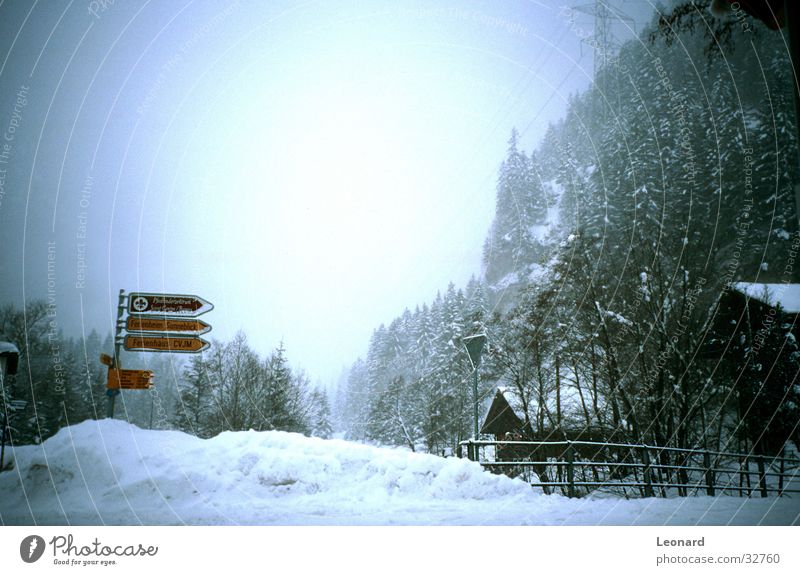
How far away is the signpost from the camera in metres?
5.58

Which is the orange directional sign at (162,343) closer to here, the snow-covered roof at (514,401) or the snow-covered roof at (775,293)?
the snow-covered roof at (775,293)

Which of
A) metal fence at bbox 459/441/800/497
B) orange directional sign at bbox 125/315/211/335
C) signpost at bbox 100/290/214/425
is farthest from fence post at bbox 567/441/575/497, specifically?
orange directional sign at bbox 125/315/211/335

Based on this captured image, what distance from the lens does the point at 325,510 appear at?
3.99 meters

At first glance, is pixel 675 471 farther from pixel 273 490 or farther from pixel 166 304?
pixel 166 304

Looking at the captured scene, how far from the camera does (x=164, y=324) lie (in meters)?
5.70

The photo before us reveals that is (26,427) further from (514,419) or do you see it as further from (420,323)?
(514,419)

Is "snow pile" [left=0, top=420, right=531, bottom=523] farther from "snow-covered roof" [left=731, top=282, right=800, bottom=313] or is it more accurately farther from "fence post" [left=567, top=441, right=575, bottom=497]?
"snow-covered roof" [left=731, top=282, right=800, bottom=313]

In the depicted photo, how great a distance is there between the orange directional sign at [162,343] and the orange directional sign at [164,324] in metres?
0.10

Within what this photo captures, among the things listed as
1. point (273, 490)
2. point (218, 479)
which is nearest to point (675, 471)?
point (273, 490)

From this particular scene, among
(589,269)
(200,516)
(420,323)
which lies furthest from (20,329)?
(589,269)

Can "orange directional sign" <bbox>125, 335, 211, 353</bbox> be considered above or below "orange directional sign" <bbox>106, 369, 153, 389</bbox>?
above

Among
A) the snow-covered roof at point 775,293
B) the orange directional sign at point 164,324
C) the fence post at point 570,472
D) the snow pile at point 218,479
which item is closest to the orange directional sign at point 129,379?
the orange directional sign at point 164,324

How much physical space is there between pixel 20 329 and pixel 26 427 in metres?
9.84

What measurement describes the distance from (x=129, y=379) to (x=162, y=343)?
69 centimetres
